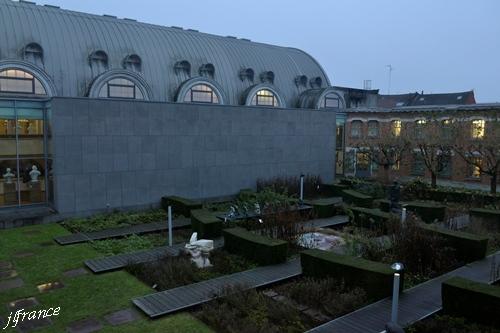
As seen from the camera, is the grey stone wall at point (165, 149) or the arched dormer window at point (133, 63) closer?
the grey stone wall at point (165, 149)

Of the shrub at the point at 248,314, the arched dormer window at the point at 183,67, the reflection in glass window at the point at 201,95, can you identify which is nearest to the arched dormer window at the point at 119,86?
the reflection in glass window at the point at 201,95

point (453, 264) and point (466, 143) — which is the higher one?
point (466, 143)

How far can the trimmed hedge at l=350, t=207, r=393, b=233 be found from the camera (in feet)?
60.9

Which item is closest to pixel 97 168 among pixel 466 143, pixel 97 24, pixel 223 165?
pixel 223 165

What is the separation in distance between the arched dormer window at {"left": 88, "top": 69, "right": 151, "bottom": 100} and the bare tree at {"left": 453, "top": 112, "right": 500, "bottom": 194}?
2408 cm

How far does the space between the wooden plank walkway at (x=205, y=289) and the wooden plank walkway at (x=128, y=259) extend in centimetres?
304

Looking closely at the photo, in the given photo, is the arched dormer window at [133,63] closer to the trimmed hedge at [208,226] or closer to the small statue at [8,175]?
the small statue at [8,175]

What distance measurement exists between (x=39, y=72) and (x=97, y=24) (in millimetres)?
7297

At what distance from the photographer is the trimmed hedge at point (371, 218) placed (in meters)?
18.6

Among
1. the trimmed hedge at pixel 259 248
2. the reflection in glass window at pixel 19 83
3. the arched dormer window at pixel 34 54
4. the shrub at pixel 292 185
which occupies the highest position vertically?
the arched dormer window at pixel 34 54

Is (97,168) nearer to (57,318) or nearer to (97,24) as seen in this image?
(57,318)

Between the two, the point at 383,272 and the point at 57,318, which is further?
the point at 383,272

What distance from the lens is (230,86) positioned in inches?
1436

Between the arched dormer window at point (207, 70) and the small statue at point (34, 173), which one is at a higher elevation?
the arched dormer window at point (207, 70)
